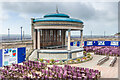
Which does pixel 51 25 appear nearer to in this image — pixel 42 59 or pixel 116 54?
pixel 42 59

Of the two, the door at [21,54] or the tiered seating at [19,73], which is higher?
the door at [21,54]

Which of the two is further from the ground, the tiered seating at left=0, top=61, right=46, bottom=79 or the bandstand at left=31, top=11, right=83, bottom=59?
the bandstand at left=31, top=11, right=83, bottom=59

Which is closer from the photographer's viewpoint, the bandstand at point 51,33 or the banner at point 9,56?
the banner at point 9,56

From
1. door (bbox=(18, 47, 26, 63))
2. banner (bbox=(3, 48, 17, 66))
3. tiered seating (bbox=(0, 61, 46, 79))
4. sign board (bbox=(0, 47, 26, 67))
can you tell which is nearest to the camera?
tiered seating (bbox=(0, 61, 46, 79))

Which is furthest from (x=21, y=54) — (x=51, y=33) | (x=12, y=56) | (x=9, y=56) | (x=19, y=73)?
(x=51, y=33)

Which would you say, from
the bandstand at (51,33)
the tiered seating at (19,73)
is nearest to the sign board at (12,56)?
the bandstand at (51,33)

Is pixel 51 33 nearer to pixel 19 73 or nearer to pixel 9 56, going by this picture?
pixel 9 56

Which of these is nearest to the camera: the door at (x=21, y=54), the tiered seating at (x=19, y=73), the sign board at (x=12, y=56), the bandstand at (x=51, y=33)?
the tiered seating at (x=19, y=73)

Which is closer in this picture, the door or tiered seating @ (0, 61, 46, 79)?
tiered seating @ (0, 61, 46, 79)

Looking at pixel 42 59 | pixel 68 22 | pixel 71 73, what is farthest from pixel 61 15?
pixel 71 73

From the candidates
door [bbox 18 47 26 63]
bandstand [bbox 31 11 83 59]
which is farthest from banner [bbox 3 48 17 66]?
bandstand [bbox 31 11 83 59]

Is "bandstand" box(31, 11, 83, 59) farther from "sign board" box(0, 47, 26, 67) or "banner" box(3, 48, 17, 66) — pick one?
"banner" box(3, 48, 17, 66)

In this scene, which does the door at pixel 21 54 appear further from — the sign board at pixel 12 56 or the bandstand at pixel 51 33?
the bandstand at pixel 51 33

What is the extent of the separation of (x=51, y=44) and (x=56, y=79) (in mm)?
15253
